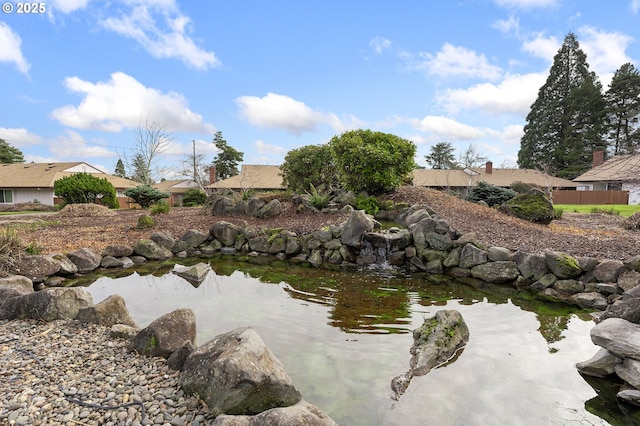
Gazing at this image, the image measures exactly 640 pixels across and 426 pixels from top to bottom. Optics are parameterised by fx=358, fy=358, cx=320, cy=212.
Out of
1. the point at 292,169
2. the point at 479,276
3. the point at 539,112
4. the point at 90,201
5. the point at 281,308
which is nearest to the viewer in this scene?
the point at 281,308

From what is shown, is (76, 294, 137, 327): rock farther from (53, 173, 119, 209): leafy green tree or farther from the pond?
(53, 173, 119, 209): leafy green tree

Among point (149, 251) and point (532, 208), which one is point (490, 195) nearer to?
point (532, 208)

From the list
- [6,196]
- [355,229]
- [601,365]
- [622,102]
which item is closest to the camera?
[601,365]

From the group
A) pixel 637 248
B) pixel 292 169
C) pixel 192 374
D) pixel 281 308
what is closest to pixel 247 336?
pixel 192 374

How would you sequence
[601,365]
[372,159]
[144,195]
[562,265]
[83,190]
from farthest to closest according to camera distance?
1. [144,195]
2. [83,190]
3. [372,159]
4. [562,265]
5. [601,365]

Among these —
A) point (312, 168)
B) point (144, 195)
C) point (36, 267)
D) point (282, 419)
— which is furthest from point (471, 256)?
point (144, 195)

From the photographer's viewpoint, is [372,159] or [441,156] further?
[441,156]

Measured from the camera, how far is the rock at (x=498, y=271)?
7.40 meters

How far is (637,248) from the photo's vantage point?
7.77 metres

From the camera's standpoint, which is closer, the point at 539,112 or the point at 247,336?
the point at 247,336

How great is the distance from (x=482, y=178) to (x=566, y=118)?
1281 cm

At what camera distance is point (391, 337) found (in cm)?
484

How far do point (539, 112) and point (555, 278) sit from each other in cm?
4357

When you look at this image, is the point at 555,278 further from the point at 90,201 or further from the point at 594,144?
the point at 594,144
